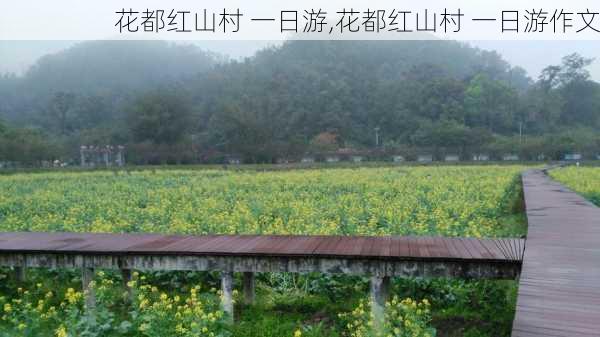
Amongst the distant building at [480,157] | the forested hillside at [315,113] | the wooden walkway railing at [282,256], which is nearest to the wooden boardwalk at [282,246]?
the wooden walkway railing at [282,256]

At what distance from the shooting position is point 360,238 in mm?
6270

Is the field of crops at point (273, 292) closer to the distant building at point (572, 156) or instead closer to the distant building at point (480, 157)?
the distant building at point (572, 156)

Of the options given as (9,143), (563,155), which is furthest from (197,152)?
(563,155)

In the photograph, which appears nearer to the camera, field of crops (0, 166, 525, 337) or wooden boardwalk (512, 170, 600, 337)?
wooden boardwalk (512, 170, 600, 337)

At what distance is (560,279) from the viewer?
13.3 feet

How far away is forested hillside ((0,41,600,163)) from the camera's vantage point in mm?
58906

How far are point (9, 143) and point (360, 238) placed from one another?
53753mm

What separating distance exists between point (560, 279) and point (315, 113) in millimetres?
72205

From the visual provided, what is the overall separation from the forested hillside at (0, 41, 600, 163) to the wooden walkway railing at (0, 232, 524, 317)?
5088 centimetres

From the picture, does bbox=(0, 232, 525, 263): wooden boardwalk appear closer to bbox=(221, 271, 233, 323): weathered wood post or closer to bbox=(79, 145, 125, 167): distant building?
bbox=(221, 271, 233, 323): weathered wood post

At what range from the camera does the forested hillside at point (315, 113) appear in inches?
2319

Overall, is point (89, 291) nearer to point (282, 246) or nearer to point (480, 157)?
point (282, 246)

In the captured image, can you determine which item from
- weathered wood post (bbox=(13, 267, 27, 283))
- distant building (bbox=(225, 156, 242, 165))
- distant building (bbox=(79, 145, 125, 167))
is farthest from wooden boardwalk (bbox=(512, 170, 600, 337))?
distant building (bbox=(79, 145, 125, 167))

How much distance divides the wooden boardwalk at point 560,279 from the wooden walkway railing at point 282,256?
37 centimetres
